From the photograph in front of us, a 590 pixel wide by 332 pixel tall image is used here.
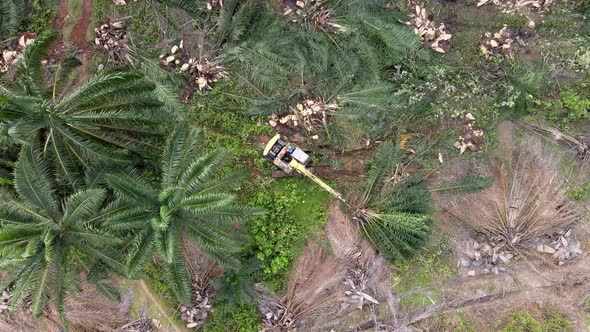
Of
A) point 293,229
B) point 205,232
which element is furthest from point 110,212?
point 293,229

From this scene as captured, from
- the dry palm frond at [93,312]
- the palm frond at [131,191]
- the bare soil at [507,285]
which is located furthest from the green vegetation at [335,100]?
the palm frond at [131,191]

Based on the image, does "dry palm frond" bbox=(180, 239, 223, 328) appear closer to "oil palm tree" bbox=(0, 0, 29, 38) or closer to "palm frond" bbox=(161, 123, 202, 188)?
"palm frond" bbox=(161, 123, 202, 188)

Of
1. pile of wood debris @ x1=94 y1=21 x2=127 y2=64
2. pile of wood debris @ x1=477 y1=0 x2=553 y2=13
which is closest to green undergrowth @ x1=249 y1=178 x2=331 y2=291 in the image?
pile of wood debris @ x1=94 y1=21 x2=127 y2=64

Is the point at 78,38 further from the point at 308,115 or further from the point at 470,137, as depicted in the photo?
the point at 470,137

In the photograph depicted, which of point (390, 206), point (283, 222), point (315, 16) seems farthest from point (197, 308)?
point (315, 16)

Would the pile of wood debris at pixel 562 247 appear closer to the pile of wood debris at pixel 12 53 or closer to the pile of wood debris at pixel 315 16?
the pile of wood debris at pixel 315 16

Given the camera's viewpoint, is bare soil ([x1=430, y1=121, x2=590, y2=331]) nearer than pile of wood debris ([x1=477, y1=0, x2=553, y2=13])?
Yes
